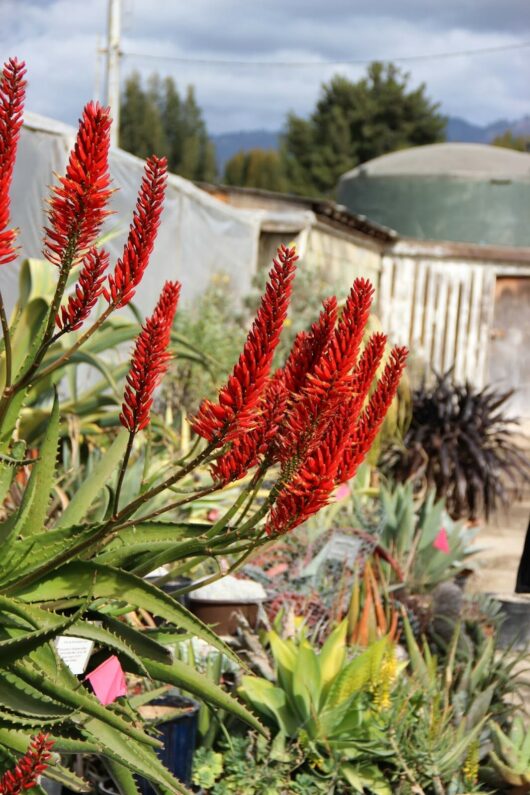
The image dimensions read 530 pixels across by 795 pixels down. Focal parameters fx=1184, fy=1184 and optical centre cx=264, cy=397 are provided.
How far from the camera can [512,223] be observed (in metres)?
19.3

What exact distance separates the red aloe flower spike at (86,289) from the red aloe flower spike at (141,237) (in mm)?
24

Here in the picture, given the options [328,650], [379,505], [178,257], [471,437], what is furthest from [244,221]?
[328,650]

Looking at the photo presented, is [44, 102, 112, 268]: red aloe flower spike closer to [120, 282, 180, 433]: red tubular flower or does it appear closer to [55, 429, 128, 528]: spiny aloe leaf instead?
[120, 282, 180, 433]: red tubular flower

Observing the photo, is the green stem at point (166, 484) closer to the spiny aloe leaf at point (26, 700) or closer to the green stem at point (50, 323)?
the green stem at point (50, 323)

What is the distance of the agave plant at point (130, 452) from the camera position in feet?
6.12

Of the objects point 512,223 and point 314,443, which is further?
point 512,223

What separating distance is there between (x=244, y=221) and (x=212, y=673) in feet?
26.5

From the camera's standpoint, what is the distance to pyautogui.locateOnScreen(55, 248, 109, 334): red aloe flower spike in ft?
6.14

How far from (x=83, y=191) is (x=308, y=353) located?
1.76 ft

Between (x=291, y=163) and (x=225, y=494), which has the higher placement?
(x=291, y=163)

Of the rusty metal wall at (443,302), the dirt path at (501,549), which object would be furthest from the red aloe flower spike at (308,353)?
the rusty metal wall at (443,302)

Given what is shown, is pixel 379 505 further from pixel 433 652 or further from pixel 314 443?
pixel 314 443

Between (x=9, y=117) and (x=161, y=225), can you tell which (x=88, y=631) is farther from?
(x=161, y=225)

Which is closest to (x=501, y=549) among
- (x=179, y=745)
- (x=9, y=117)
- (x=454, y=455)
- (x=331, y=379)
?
(x=454, y=455)
